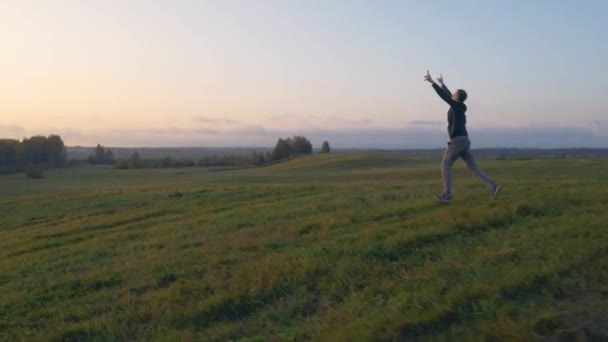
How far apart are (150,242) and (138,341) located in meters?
6.02

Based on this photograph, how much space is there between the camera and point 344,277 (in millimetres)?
7797

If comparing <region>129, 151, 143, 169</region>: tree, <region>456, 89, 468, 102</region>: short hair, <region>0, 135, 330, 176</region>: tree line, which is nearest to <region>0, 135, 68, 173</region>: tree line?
<region>0, 135, 330, 176</region>: tree line

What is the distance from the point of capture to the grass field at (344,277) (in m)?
6.19

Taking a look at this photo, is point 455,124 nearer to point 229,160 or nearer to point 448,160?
point 448,160

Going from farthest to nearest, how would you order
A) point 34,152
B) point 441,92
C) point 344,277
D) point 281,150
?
point 34,152 → point 281,150 → point 441,92 → point 344,277

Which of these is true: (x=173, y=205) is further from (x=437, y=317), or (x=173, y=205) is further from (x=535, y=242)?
(x=437, y=317)

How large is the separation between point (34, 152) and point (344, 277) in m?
117

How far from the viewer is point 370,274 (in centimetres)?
785

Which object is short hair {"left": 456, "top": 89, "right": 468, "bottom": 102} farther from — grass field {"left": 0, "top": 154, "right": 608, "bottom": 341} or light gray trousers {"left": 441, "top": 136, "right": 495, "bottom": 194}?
grass field {"left": 0, "top": 154, "right": 608, "bottom": 341}

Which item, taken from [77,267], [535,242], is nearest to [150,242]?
[77,267]

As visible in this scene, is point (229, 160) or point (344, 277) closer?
point (344, 277)

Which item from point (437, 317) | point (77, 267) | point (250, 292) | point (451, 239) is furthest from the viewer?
point (77, 267)

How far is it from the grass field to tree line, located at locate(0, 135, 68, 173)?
10270cm

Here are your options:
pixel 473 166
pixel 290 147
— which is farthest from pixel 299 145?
pixel 473 166
